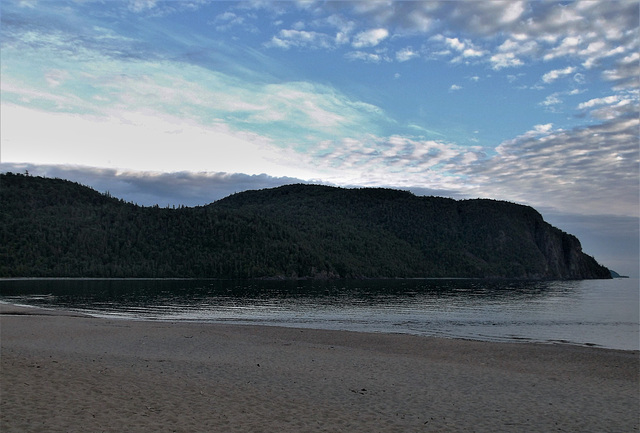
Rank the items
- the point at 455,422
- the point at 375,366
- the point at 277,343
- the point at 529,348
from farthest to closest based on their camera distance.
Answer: the point at 529,348 < the point at 277,343 < the point at 375,366 < the point at 455,422

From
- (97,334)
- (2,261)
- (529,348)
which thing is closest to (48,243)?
(2,261)

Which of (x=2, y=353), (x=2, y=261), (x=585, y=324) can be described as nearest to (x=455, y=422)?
(x=2, y=353)

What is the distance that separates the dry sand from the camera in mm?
13375

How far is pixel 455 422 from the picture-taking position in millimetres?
14594

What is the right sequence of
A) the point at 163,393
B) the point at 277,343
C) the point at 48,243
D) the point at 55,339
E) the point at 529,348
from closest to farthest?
the point at 163,393, the point at 55,339, the point at 277,343, the point at 529,348, the point at 48,243

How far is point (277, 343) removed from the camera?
32.3 m

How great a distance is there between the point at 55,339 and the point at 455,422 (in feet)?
82.3

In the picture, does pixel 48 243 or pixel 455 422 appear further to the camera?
pixel 48 243

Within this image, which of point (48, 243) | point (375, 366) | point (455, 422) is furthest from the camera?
point (48, 243)

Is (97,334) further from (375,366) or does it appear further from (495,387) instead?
(495,387)

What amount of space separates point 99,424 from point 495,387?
600 inches

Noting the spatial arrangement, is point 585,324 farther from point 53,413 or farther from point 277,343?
point 53,413

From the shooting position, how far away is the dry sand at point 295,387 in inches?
527

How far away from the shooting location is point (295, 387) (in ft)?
60.4
